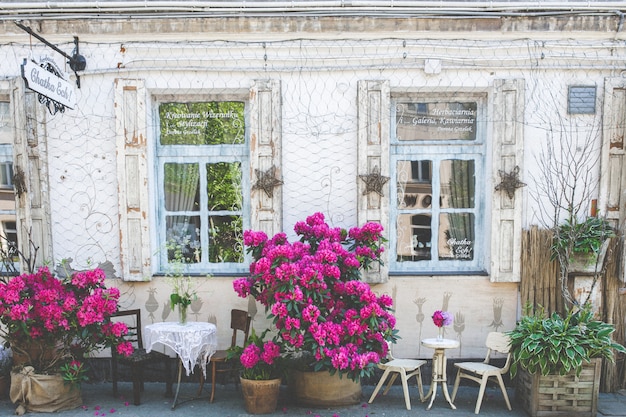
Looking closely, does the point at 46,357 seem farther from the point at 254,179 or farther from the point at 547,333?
the point at 547,333

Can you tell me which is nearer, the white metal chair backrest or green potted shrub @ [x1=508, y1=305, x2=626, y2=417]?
green potted shrub @ [x1=508, y1=305, x2=626, y2=417]

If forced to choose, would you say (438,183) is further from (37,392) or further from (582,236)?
(37,392)

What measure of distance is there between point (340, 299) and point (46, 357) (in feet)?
8.64

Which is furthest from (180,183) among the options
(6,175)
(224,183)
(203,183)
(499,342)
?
(499,342)

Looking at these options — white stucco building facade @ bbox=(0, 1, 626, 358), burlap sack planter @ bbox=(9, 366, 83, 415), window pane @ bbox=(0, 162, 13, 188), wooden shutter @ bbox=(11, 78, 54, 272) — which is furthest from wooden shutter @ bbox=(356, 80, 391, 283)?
window pane @ bbox=(0, 162, 13, 188)

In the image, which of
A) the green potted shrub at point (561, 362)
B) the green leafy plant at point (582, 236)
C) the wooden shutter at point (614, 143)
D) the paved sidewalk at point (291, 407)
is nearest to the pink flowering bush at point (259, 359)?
the paved sidewalk at point (291, 407)

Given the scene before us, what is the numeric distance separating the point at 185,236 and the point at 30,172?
159cm

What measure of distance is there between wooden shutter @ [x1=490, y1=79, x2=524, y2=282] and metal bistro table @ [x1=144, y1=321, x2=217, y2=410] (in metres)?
2.74

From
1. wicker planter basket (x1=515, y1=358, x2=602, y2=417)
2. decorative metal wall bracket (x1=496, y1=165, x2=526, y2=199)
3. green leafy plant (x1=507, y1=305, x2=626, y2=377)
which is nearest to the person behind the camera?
green leafy plant (x1=507, y1=305, x2=626, y2=377)

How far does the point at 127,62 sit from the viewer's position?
5.21m

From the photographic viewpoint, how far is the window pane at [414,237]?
18.0 feet

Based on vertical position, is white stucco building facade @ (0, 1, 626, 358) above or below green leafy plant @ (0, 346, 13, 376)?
above

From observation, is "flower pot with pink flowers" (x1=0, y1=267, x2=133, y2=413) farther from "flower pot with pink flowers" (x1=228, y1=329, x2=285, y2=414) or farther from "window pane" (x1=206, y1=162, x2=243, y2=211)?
"window pane" (x1=206, y1=162, x2=243, y2=211)

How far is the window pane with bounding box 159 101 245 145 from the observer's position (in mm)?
5426
